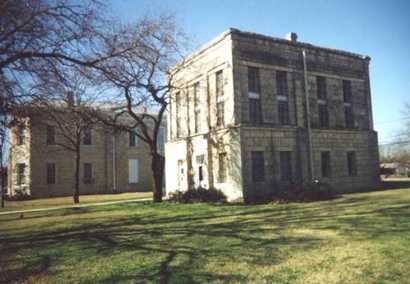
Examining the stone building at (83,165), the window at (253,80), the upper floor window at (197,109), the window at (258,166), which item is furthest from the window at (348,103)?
the stone building at (83,165)

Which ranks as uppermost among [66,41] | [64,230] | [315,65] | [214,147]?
[315,65]

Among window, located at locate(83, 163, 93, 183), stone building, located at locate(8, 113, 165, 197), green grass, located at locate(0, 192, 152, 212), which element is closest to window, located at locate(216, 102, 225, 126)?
green grass, located at locate(0, 192, 152, 212)

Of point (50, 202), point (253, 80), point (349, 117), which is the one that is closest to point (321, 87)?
point (349, 117)

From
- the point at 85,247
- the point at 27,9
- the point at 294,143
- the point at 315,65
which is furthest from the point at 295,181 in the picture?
the point at 27,9

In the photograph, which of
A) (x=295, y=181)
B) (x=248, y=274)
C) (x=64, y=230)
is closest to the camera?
(x=248, y=274)

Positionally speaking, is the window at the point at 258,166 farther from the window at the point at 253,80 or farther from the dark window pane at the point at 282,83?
the dark window pane at the point at 282,83

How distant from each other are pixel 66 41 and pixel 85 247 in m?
5.53

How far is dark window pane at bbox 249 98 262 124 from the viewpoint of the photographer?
66.5ft

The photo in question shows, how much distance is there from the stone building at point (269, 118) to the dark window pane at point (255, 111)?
0.19ft

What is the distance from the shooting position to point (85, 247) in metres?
8.66

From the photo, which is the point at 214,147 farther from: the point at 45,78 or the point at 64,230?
the point at 45,78

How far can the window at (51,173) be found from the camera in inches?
1321

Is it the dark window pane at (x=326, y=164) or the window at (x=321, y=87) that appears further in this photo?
the window at (x=321, y=87)

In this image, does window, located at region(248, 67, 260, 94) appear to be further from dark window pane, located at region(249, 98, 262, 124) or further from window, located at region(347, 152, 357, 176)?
window, located at region(347, 152, 357, 176)
